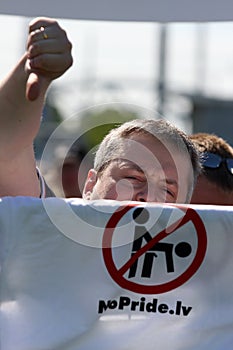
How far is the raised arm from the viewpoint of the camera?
2.07 meters

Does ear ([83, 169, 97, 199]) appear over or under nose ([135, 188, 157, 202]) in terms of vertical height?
under

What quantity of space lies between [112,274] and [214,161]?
1586 millimetres

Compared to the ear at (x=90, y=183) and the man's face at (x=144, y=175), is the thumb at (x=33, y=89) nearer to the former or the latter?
the man's face at (x=144, y=175)

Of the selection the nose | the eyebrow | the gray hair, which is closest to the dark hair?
the gray hair

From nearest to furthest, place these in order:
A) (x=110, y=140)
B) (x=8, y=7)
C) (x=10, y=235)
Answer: (x=10, y=235) → (x=8, y=7) → (x=110, y=140)

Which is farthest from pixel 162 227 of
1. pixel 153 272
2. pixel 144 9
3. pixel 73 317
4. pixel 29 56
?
pixel 144 9

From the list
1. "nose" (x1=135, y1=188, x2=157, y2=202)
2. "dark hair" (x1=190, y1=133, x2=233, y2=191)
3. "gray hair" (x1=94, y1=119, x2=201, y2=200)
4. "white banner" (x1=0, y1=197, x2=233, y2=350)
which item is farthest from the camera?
"dark hair" (x1=190, y1=133, x2=233, y2=191)

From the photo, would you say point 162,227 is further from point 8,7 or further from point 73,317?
point 8,7

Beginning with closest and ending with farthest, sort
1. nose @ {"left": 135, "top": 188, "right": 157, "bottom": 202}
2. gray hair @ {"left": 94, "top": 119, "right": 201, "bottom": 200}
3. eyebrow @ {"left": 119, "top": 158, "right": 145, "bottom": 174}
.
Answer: nose @ {"left": 135, "top": 188, "right": 157, "bottom": 202} < eyebrow @ {"left": 119, "top": 158, "right": 145, "bottom": 174} < gray hair @ {"left": 94, "top": 119, "right": 201, "bottom": 200}

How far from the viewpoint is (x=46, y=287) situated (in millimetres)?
1996

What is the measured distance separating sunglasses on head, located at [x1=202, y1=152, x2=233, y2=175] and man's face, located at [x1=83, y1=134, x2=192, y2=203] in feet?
2.34

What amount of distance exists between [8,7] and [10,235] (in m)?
0.72

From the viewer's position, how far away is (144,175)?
2.58 m

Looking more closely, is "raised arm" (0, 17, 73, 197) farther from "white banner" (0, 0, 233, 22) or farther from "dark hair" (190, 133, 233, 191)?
"dark hair" (190, 133, 233, 191)
